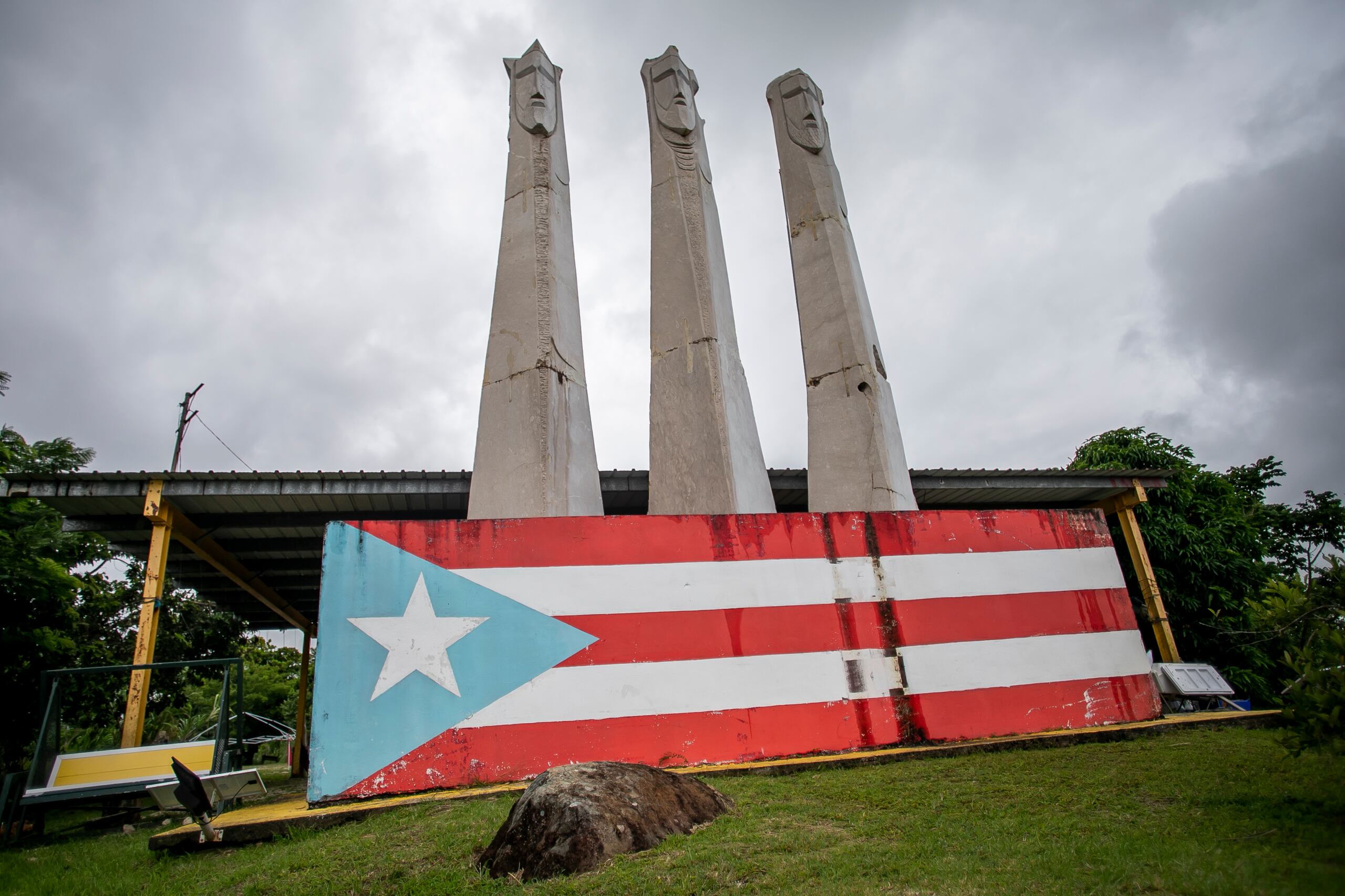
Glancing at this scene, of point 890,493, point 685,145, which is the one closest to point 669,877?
point 890,493

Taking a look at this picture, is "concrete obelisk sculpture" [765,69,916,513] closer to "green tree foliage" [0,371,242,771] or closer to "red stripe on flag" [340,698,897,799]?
"red stripe on flag" [340,698,897,799]

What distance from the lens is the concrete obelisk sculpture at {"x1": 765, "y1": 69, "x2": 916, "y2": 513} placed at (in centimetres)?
1130

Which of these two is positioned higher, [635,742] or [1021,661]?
[1021,661]

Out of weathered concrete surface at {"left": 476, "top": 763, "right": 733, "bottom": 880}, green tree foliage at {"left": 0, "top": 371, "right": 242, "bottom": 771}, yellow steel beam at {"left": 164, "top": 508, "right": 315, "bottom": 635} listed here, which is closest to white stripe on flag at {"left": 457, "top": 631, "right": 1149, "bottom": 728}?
weathered concrete surface at {"left": 476, "top": 763, "right": 733, "bottom": 880}

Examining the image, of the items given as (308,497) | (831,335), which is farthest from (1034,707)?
(308,497)

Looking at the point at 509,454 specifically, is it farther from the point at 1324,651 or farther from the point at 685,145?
the point at 1324,651

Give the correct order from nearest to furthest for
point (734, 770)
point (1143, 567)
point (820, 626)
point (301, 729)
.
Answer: point (734, 770) < point (820, 626) < point (1143, 567) < point (301, 729)

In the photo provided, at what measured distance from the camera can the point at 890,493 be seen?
10.9 meters

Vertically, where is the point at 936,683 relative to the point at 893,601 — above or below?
below

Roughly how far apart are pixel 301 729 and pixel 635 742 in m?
12.5

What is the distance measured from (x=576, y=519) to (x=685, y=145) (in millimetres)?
8589

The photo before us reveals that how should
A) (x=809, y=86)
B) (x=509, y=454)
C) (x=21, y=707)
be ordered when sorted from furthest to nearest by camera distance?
1. (x=809, y=86)
2. (x=21, y=707)
3. (x=509, y=454)

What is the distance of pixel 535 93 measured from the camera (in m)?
12.8

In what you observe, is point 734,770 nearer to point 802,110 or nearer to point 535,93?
point 535,93
